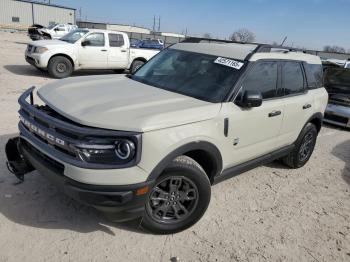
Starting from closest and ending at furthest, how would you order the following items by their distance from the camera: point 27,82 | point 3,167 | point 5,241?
point 5,241
point 3,167
point 27,82

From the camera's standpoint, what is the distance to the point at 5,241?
2.99 meters

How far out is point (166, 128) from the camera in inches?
113

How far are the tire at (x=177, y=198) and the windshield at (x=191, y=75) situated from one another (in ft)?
2.76

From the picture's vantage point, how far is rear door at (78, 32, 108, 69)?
38.2 ft

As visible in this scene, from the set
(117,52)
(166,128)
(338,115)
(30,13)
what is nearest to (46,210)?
(166,128)

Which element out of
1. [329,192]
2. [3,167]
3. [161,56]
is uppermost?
[161,56]

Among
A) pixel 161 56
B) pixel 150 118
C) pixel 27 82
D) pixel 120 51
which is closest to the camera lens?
pixel 150 118

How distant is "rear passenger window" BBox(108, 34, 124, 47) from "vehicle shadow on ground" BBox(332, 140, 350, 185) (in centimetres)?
867

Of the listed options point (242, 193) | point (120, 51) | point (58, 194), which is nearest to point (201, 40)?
point (242, 193)

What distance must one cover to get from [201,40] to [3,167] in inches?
127

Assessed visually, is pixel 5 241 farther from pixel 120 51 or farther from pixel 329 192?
pixel 120 51

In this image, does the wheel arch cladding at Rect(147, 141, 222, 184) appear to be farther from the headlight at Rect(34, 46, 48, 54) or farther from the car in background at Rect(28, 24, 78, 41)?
the car in background at Rect(28, 24, 78, 41)

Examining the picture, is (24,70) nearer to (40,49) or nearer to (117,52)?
(40,49)

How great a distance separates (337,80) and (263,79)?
251 inches
